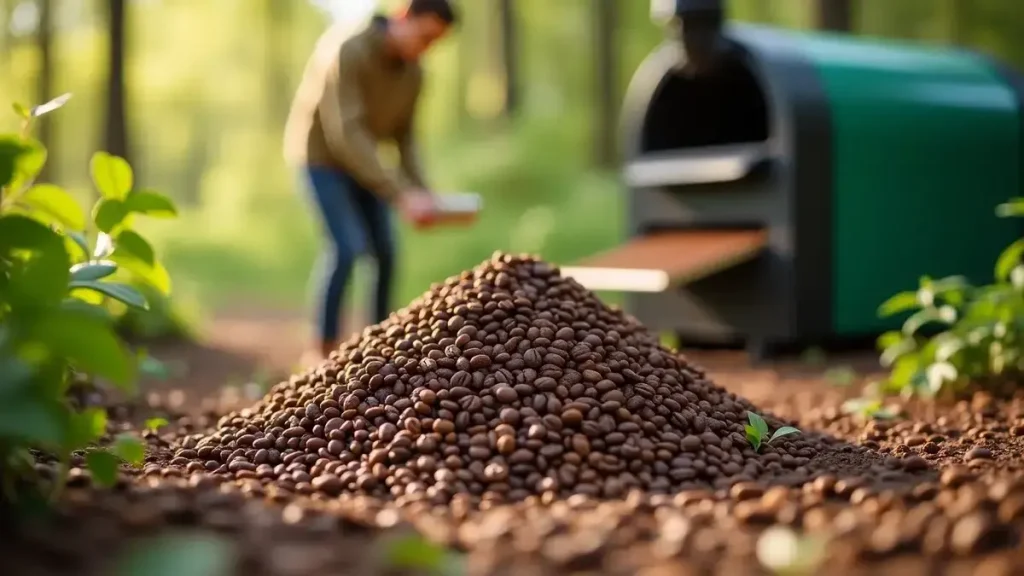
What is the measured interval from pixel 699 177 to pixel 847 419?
7.76 ft

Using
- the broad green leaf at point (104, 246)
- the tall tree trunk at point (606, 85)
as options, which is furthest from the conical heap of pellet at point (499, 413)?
the tall tree trunk at point (606, 85)

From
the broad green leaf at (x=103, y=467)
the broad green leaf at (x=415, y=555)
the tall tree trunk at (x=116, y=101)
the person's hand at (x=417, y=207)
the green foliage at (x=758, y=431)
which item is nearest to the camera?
the broad green leaf at (x=415, y=555)

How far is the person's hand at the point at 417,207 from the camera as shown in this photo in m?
4.66

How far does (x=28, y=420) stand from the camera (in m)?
1.48

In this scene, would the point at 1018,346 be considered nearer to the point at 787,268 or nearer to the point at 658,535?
the point at 787,268

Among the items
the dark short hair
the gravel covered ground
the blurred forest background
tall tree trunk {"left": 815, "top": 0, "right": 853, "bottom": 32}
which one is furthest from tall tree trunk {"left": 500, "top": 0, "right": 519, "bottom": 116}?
the gravel covered ground

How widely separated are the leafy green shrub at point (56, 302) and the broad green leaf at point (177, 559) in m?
0.23

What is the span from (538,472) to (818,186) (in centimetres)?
355

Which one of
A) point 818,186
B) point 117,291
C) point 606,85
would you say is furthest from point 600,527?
point 606,85

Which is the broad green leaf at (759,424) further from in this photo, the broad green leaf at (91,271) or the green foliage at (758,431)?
the broad green leaf at (91,271)

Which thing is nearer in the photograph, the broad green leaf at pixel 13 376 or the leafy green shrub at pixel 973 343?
the broad green leaf at pixel 13 376

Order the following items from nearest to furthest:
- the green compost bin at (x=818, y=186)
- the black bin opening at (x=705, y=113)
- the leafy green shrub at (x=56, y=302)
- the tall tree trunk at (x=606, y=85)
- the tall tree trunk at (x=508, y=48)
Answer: the leafy green shrub at (x=56, y=302) < the green compost bin at (x=818, y=186) < the black bin opening at (x=705, y=113) < the tall tree trunk at (x=508, y=48) < the tall tree trunk at (x=606, y=85)

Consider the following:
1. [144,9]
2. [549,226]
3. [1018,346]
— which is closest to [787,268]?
[1018,346]

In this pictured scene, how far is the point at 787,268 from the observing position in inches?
210
